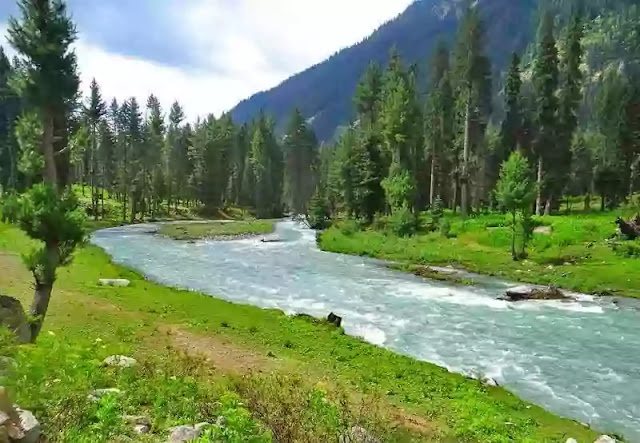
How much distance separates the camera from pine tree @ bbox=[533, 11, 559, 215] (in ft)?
230

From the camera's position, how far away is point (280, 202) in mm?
150125

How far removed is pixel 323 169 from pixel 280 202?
15545 mm

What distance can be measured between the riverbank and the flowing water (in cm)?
270

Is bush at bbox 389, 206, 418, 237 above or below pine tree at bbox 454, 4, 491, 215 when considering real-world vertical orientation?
below

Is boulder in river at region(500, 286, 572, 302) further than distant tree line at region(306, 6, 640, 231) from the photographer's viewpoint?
No

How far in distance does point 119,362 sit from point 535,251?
43.7 metres

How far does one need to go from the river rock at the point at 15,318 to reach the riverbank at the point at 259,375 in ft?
3.66

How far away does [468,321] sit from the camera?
29.2m

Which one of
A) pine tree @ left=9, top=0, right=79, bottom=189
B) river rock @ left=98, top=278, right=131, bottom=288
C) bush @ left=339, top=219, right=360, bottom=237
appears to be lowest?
river rock @ left=98, top=278, right=131, bottom=288

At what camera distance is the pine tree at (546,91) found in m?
70.1

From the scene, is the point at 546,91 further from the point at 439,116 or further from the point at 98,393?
the point at 98,393

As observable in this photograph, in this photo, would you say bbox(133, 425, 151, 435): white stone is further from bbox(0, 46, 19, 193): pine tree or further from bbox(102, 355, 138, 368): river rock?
bbox(0, 46, 19, 193): pine tree

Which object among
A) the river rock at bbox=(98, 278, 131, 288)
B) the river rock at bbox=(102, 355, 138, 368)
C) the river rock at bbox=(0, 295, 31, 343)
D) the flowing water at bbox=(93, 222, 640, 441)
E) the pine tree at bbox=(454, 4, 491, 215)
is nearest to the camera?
the river rock at bbox=(0, 295, 31, 343)

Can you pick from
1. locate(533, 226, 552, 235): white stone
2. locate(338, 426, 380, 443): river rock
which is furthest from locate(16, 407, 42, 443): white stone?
locate(533, 226, 552, 235): white stone
